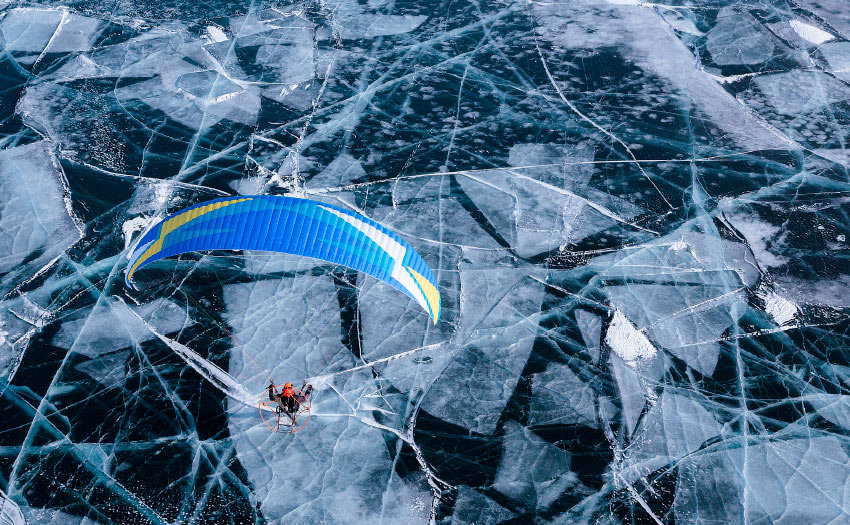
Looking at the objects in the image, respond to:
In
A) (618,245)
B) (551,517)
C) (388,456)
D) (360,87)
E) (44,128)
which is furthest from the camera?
(360,87)

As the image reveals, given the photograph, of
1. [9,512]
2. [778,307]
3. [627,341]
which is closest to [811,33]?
[778,307]

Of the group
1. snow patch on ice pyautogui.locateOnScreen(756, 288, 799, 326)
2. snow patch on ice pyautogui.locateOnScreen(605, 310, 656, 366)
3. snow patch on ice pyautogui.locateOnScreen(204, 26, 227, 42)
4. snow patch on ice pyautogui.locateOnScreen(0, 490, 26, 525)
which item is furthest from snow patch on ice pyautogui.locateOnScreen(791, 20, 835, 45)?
snow patch on ice pyautogui.locateOnScreen(0, 490, 26, 525)

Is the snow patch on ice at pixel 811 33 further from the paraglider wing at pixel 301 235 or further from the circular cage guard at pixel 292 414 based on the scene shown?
the circular cage guard at pixel 292 414

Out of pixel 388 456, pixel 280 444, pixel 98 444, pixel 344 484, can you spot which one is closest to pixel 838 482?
pixel 388 456

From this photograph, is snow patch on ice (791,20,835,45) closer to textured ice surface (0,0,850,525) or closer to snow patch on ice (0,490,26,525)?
textured ice surface (0,0,850,525)

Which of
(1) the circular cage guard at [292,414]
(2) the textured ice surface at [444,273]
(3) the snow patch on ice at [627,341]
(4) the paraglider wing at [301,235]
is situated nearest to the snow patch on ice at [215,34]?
(2) the textured ice surface at [444,273]

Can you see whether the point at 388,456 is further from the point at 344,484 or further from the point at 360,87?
the point at 360,87
